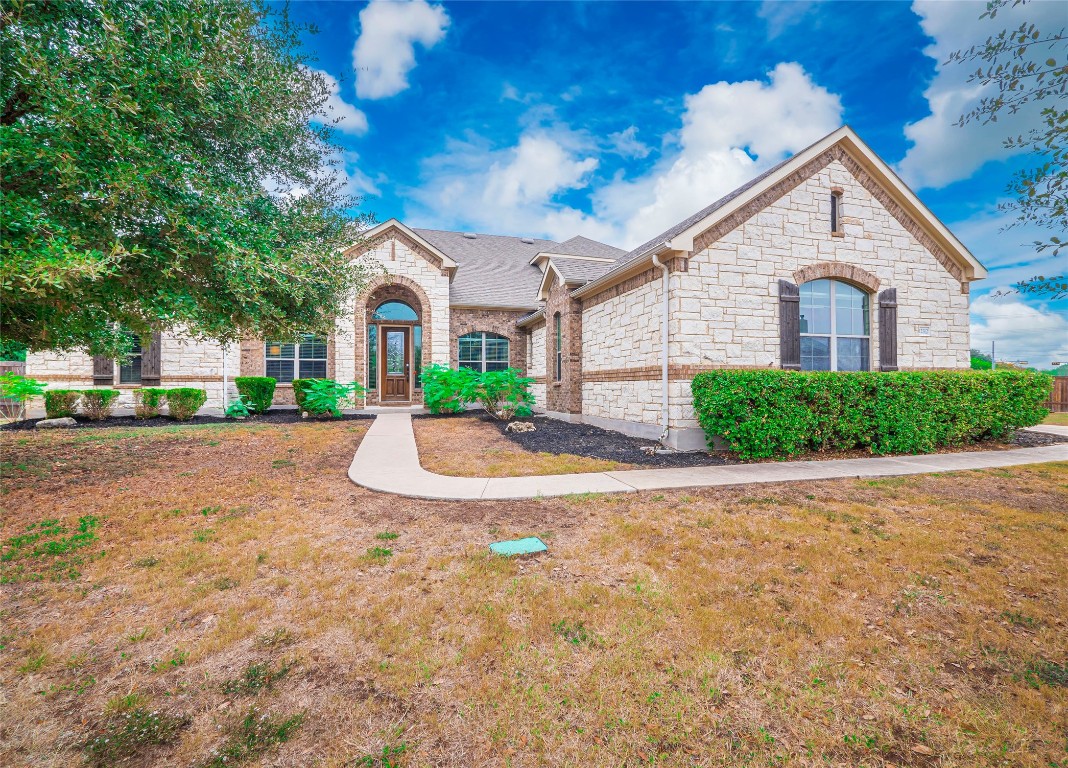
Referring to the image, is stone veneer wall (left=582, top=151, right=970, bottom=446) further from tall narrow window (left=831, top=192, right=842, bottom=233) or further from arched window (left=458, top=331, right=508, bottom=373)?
arched window (left=458, top=331, right=508, bottom=373)

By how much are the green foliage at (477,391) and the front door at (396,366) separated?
174 cm

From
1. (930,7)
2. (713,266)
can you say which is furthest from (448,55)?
(930,7)

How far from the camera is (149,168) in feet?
14.3

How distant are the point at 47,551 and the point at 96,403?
459 inches

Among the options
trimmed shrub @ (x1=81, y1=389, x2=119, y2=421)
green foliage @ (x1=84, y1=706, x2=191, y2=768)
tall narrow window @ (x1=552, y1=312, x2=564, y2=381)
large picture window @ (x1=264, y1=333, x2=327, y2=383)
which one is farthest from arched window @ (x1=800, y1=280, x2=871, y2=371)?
trimmed shrub @ (x1=81, y1=389, x2=119, y2=421)

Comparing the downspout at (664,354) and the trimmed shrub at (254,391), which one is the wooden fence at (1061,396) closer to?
the downspout at (664,354)

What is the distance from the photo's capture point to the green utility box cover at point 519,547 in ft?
12.6

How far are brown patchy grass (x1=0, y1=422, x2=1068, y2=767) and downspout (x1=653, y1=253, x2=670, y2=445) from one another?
3.77 m

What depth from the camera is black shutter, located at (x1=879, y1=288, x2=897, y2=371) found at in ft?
31.2

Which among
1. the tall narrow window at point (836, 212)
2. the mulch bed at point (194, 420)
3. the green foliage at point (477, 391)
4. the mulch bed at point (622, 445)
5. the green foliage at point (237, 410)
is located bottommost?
the mulch bed at point (622, 445)

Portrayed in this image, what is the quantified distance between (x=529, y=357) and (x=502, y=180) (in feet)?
26.4

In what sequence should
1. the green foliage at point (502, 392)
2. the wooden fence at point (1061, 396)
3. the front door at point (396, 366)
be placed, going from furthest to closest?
1. the wooden fence at point (1061, 396)
2. the front door at point (396, 366)
3. the green foliage at point (502, 392)

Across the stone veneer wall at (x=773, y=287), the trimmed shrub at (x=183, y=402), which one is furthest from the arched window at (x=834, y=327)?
the trimmed shrub at (x=183, y=402)

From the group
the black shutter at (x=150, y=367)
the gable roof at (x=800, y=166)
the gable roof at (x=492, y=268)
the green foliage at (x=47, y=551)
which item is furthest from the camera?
the gable roof at (x=492, y=268)
